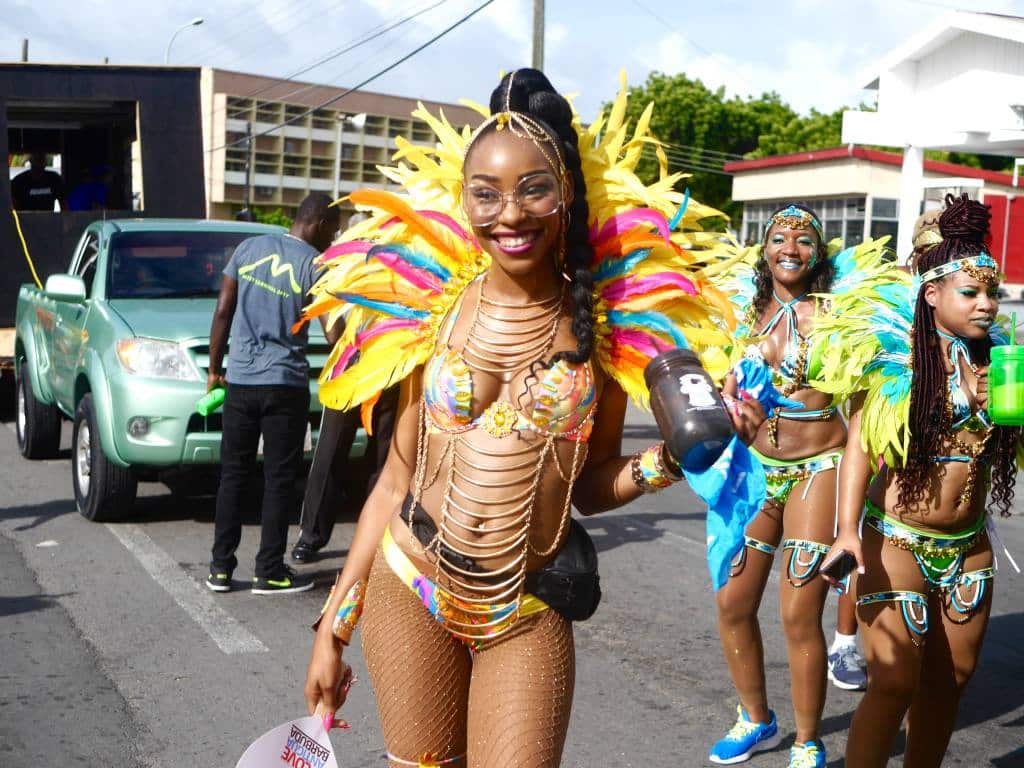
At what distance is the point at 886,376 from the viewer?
163 inches

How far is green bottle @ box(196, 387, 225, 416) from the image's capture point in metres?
7.75

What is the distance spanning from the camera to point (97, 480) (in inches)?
328

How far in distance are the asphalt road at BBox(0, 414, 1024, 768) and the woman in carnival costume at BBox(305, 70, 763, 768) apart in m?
1.88

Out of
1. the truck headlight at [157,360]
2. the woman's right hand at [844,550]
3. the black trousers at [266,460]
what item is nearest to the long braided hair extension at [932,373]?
the woman's right hand at [844,550]

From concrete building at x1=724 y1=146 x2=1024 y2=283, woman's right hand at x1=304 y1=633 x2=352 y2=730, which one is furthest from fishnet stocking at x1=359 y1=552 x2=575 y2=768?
concrete building at x1=724 y1=146 x2=1024 y2=283

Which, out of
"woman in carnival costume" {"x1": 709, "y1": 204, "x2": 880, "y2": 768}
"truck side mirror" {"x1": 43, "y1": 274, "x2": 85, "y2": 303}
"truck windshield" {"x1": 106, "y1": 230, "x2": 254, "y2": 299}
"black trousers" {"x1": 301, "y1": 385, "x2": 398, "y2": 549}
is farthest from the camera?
"truck windshield" {"x1": 106, "y1": 230, "x2": 254, "y2": 299}

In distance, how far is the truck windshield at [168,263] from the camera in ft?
30.2

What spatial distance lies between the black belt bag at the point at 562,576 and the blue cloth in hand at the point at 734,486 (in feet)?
1.48

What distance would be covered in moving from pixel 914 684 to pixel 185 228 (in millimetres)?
7212

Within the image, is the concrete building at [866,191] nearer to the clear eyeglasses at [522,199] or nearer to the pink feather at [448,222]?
the pink feather at [448,222]

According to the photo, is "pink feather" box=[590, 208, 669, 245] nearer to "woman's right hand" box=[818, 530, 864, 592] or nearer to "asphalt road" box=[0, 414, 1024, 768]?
"woman's right hand" box=[818, 530, 864, 592]

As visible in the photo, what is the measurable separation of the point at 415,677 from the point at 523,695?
266 mm

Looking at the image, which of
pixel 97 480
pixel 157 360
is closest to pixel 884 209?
pixel 157 360

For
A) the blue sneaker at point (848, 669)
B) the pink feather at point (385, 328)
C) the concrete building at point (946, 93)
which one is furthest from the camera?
the concrete building at point (946, 93)
